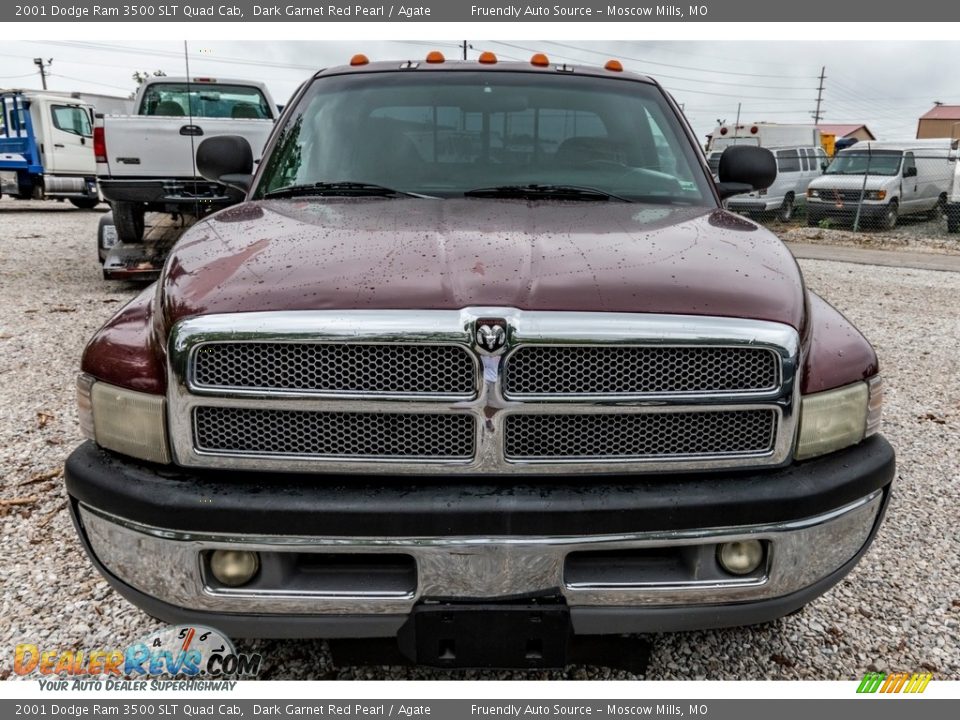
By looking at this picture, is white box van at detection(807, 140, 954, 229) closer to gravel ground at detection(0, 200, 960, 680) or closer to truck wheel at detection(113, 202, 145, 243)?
gravel ground at detection(0, 200, 960, 680)

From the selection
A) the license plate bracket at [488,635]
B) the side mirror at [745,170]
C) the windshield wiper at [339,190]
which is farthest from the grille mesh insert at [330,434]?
the side mirror at [745,170]

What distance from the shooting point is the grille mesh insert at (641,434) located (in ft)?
6.31

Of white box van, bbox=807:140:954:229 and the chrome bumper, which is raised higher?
the chrome bumper

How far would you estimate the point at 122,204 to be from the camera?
858 cm

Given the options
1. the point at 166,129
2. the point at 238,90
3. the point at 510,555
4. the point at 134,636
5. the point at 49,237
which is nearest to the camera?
the point at 510,555

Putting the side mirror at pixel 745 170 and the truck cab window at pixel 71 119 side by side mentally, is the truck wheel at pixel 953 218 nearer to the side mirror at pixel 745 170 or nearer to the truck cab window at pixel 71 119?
the side mirror at pixel 745 170

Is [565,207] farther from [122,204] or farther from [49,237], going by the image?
[49,237]

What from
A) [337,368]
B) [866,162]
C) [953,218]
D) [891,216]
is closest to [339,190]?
[337,368]

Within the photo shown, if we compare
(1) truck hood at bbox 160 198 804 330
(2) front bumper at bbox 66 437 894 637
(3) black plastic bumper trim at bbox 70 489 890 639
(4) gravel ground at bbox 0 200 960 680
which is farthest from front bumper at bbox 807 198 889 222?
(3) black plastic bumper trim at bbox 70 489 890 639

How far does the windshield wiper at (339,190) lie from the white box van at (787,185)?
17385 mm

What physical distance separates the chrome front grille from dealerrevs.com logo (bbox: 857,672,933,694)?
106 centimetres

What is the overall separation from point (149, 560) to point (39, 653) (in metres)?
1.02

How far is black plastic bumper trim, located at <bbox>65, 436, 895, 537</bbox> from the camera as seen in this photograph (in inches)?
72.5

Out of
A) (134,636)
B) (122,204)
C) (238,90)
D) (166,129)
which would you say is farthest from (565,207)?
(238,90)
